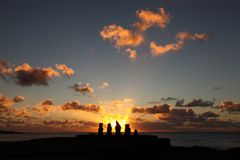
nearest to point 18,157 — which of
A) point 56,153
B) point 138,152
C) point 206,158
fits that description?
point 56,153

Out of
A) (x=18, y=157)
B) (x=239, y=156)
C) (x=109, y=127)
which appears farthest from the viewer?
(x=109, y=127)

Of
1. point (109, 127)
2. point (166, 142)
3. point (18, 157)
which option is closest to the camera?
point (18, 157)

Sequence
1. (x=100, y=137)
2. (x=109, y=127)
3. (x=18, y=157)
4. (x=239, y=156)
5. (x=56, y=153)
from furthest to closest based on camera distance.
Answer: (x=109, y=127) < (x=100, y=137) < (x=239, y=156) < (x=56, y=153) < (x=18, y=157)

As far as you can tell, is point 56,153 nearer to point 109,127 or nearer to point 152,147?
point 152,147

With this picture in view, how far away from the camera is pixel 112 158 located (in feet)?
69.0

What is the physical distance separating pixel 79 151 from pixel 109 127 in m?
15.5

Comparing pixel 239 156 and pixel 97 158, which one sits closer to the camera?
pixel 97 158

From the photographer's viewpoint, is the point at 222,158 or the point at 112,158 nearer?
the point at 112,158

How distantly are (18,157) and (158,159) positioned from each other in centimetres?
1023

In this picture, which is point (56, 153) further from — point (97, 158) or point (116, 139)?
point (116, 139)

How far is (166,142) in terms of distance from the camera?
3322cm

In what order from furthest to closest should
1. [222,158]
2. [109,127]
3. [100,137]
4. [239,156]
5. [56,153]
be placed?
1. [109,127]
2. [100,137]
3. [239,156]
4. [222,158]
5. [56,153]

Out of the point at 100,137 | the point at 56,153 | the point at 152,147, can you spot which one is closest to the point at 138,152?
the point at 152,147

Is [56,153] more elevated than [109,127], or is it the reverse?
[109,127]
